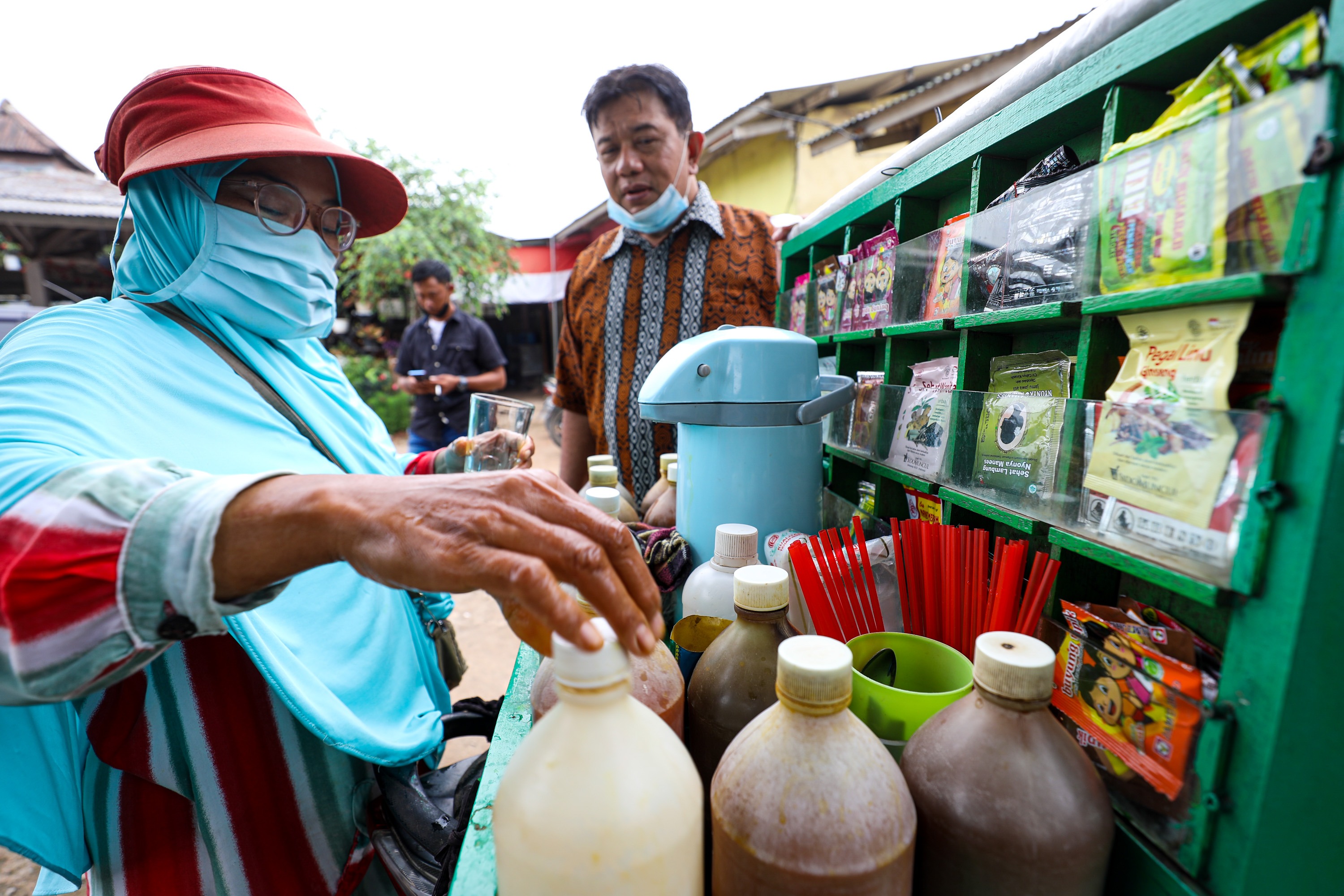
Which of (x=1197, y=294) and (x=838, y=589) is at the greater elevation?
(x=1197, y=294)

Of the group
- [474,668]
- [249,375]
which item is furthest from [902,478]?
[474,668]

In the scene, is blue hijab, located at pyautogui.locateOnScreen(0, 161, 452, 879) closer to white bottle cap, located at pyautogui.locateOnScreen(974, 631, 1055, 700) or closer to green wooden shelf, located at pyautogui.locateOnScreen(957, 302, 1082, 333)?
white bottle cap, located at pyautogui.locateOnScreen(974, 631, 1055, 700)

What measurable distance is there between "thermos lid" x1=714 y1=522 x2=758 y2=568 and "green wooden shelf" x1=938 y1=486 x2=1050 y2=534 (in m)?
0.40

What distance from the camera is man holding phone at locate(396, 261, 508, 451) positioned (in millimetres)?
5234

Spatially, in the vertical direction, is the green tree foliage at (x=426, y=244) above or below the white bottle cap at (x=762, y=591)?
above

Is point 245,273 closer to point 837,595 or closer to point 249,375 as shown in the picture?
point 249,375

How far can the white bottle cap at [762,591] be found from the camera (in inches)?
32.9

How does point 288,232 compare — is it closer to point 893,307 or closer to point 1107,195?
point 893,307

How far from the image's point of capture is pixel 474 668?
371 cm

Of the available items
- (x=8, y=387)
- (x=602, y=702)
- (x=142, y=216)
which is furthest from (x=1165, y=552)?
Result: (x=142, y=216)

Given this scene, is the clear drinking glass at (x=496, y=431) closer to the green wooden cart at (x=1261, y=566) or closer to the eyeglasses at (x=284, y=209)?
the eyeglasses at (x=284, y=209)

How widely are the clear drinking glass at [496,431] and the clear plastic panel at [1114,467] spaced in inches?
46.1

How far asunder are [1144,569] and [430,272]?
18.7ft

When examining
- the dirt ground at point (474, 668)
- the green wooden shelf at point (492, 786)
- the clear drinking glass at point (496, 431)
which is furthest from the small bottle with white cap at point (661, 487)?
the green wooden shelf at point (492, 786)
